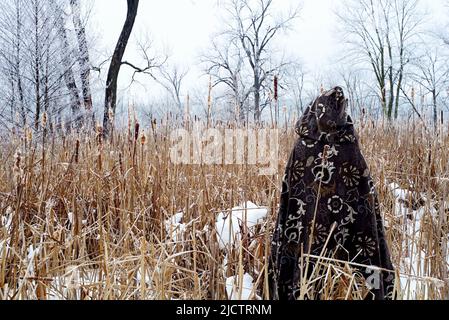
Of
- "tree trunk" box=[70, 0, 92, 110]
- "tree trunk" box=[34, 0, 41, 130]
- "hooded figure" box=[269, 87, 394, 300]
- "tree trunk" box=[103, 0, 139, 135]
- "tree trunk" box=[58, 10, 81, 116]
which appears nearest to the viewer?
"hooded figure" box=[269, 87, 394, 300]

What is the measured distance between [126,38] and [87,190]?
6.97 m

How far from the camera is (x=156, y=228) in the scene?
1565 mm

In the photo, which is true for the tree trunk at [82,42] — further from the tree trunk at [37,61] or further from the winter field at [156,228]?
the winter field at [156,228]

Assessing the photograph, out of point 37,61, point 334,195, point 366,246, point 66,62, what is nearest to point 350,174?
point 334,195

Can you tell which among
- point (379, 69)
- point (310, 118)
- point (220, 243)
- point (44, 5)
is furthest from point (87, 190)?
point (379, 69)

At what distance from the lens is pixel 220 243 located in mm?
1353

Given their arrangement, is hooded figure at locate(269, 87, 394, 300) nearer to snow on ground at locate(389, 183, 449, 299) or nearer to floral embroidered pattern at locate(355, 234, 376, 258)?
floral embroidered pattern at locate(355, 234, 376, 258)

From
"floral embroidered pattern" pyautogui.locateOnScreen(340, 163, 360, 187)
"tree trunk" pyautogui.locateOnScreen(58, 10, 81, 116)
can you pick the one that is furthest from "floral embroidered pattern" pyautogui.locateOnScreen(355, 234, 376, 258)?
"tree trunk" pyautogui.locateOnScreen(58, 10, 81, 116)

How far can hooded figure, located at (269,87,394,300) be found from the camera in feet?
2.91

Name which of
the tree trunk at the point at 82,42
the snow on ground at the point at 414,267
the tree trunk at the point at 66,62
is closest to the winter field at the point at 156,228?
the snow on ground at the point at 414,267

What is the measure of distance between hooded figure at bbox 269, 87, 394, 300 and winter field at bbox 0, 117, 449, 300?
0.06 m

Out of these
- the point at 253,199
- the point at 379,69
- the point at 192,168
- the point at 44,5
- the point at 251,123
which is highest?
the point at 379,69

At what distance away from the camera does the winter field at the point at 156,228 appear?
0.93 meters
